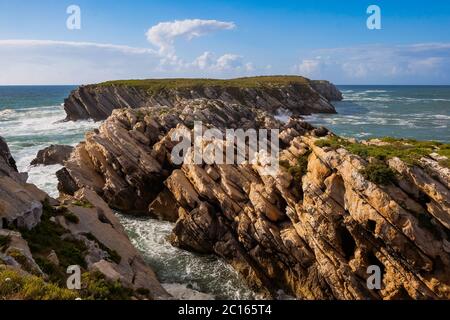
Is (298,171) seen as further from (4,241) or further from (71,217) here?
(4,241)

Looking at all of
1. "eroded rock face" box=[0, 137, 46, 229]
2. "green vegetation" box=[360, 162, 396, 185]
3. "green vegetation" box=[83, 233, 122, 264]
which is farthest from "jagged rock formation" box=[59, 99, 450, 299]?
"eroded rock face" box=[0, 137, 46, 229]

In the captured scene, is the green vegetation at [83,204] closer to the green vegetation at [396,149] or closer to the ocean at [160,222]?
the ocean at [160,222]

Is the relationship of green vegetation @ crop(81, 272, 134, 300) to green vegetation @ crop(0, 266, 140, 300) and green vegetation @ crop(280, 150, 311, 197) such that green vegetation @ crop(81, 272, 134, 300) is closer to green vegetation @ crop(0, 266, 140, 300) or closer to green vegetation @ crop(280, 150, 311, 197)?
green vegetation @ crop(0, 266, 140, 300)

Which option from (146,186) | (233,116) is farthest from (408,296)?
(233,116)
